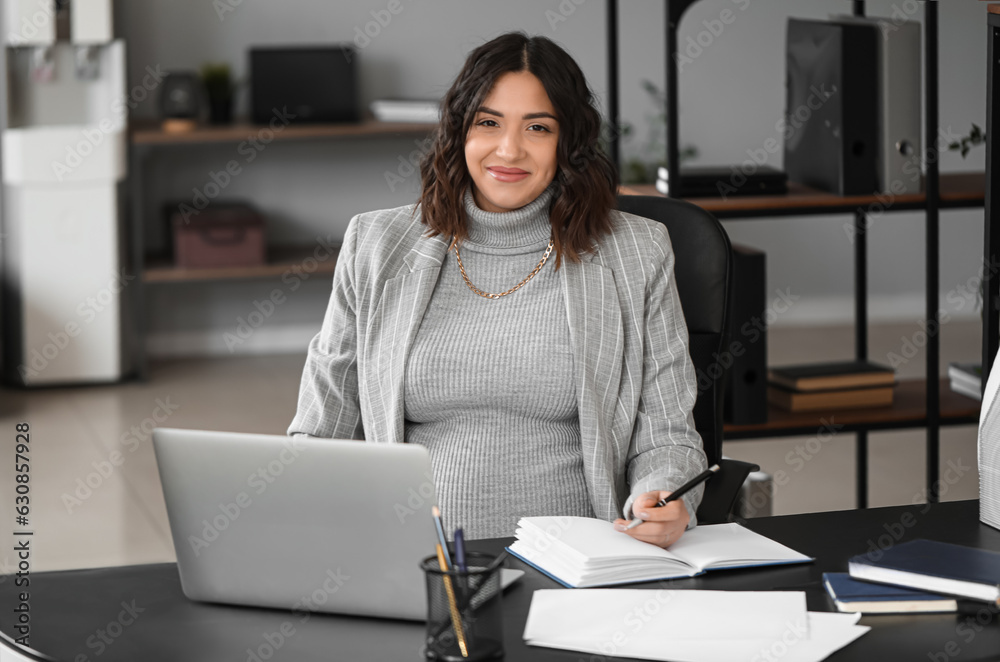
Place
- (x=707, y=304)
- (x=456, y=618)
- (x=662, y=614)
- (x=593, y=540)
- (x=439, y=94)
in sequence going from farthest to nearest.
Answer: (x=439, y=94), (x=707, y=304), (x=593, y=540), (x=662, y=614), (x=456, y=618)

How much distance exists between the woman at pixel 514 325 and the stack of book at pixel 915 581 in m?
0.39

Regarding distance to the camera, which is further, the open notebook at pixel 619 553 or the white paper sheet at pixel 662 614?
the open notebook at pixel 619 553

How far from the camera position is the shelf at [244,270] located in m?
4.68

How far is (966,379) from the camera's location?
2.89 meters

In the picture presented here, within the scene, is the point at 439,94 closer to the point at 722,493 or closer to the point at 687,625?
the point at 722,493

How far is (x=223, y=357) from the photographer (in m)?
5.18

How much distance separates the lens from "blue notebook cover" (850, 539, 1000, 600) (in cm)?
124

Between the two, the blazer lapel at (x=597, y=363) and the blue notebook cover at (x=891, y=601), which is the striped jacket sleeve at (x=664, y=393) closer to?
the blazer lapel at (x=597, y=363)

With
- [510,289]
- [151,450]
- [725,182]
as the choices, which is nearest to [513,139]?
[510,289]

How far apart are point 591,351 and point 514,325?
0.38 feet

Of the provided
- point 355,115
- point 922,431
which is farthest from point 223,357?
point 922,431

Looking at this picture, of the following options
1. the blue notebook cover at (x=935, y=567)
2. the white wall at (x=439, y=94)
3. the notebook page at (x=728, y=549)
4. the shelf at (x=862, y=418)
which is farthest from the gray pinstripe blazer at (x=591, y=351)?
the white wall at (x=439, y=94)

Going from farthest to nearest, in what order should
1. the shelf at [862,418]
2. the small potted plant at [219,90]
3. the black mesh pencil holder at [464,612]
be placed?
the small potted plant at [219,90] < the shelf at [862,418] < the black mesh pencil holder at [464,612]

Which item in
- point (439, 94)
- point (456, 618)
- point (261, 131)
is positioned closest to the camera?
point (456, 618)
